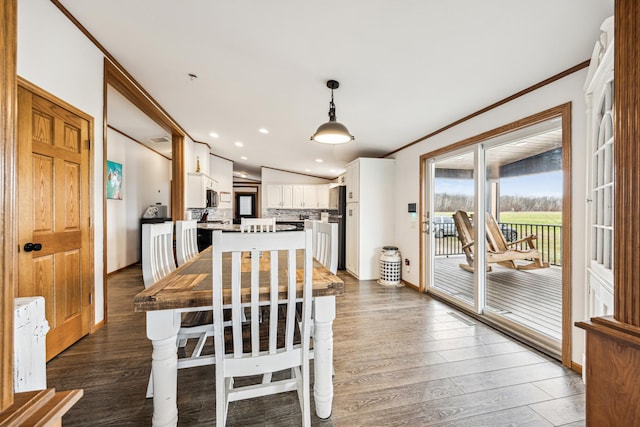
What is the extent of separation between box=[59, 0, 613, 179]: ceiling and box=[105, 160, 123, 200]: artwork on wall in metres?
1.67

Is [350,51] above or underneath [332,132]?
above

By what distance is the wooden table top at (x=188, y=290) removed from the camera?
120cm

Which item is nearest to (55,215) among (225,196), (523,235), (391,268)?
(391,268)

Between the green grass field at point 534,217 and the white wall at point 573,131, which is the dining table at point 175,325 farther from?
the green grass field at point 534,217

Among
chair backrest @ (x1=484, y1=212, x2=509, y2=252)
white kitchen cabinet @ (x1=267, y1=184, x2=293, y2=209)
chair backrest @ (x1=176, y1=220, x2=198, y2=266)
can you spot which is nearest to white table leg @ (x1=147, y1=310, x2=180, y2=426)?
chair backrest @ (x1=176, y1=220, x2=198, y2=266)

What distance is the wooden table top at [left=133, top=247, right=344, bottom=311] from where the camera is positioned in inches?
47.3

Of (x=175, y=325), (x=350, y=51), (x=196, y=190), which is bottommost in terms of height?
(x=175, y=325)

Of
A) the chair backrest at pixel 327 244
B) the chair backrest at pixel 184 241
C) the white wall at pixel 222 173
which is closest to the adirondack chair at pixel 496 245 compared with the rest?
the chair backrest at pixel 327 244

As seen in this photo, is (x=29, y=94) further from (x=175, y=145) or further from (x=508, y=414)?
(x=508, y=414)

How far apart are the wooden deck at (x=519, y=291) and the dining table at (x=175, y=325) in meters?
2.22

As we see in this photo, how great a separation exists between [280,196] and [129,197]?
3.54 meters

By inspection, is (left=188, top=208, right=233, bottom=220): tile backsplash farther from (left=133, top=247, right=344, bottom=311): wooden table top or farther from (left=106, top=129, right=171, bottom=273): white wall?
(left=133, top=247, right=344, bottom=311): wooden table top

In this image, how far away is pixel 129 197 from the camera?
16.6 feet

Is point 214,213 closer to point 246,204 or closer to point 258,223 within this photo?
point 246,204
